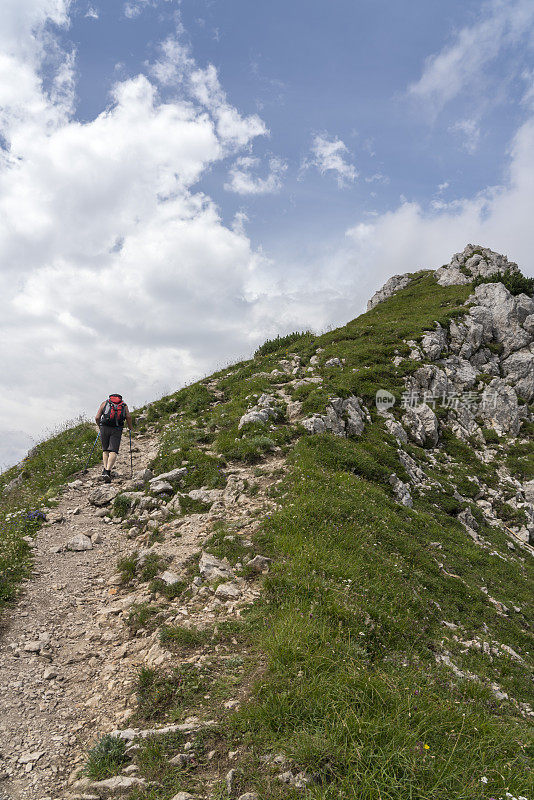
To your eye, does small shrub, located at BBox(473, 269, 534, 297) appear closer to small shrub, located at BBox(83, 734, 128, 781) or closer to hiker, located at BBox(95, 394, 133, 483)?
hiker, located at BBox(95, 394, 133, 483)

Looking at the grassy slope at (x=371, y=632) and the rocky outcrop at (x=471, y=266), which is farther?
the rocky outcrop at (x=471, y=266)

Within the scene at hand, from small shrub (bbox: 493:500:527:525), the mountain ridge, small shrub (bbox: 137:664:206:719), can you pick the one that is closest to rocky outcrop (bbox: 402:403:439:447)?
the mountain ridge

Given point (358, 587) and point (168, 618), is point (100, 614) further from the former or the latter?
point (358, 587)

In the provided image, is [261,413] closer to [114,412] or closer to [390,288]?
[114,412]

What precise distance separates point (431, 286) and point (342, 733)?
179ft

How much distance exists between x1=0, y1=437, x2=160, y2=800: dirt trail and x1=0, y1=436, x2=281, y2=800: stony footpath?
17mm

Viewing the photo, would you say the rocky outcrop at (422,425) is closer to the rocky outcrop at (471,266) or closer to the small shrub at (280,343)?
the small shrub at (280,343)

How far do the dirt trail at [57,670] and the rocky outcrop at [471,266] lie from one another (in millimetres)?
52161

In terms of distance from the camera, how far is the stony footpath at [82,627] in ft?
18.1

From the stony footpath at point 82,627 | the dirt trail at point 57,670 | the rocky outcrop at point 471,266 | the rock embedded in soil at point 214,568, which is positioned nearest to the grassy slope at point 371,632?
the rock embedded in soil at point 214,568

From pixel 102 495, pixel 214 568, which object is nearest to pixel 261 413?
pixel 102 495

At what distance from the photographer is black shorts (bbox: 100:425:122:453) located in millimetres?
17016

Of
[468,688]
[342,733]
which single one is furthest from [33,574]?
[468,688]

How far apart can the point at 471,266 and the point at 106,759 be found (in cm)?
5961
